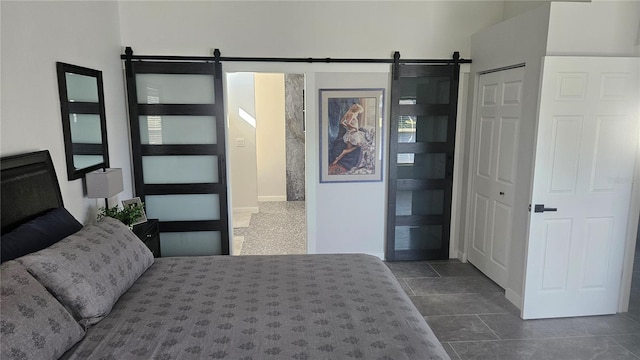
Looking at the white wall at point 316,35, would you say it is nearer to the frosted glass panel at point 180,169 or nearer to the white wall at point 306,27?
the white wall at point 306,27

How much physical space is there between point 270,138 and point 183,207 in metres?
3.18

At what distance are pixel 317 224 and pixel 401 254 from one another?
1009 millimetres

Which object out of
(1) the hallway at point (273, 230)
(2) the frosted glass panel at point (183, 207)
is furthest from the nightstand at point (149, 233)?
(1) the hallway at point (273, 230)

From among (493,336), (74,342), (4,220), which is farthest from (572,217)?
(4,220)

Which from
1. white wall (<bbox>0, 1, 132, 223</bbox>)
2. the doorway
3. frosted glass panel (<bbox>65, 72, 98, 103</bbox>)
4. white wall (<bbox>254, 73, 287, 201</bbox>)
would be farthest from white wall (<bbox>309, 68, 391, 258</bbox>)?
white wall (<bbox>254, 73, 287, 201</bbox>)

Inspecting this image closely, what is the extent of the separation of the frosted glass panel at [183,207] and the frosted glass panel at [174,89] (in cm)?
99

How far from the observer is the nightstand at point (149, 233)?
3.29 metres

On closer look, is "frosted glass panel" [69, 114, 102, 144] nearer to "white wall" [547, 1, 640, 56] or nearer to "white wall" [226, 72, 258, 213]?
"white wall" [226, 72, 258, 213]

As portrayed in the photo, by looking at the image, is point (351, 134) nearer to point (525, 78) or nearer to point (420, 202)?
point (420, 202)

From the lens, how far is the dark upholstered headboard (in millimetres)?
2000

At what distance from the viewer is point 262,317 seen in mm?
1838

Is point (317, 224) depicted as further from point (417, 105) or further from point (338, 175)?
point (417, 105)

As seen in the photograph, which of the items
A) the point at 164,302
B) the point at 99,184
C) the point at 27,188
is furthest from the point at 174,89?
the point at 164,302

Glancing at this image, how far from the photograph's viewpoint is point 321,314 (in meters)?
1.88
